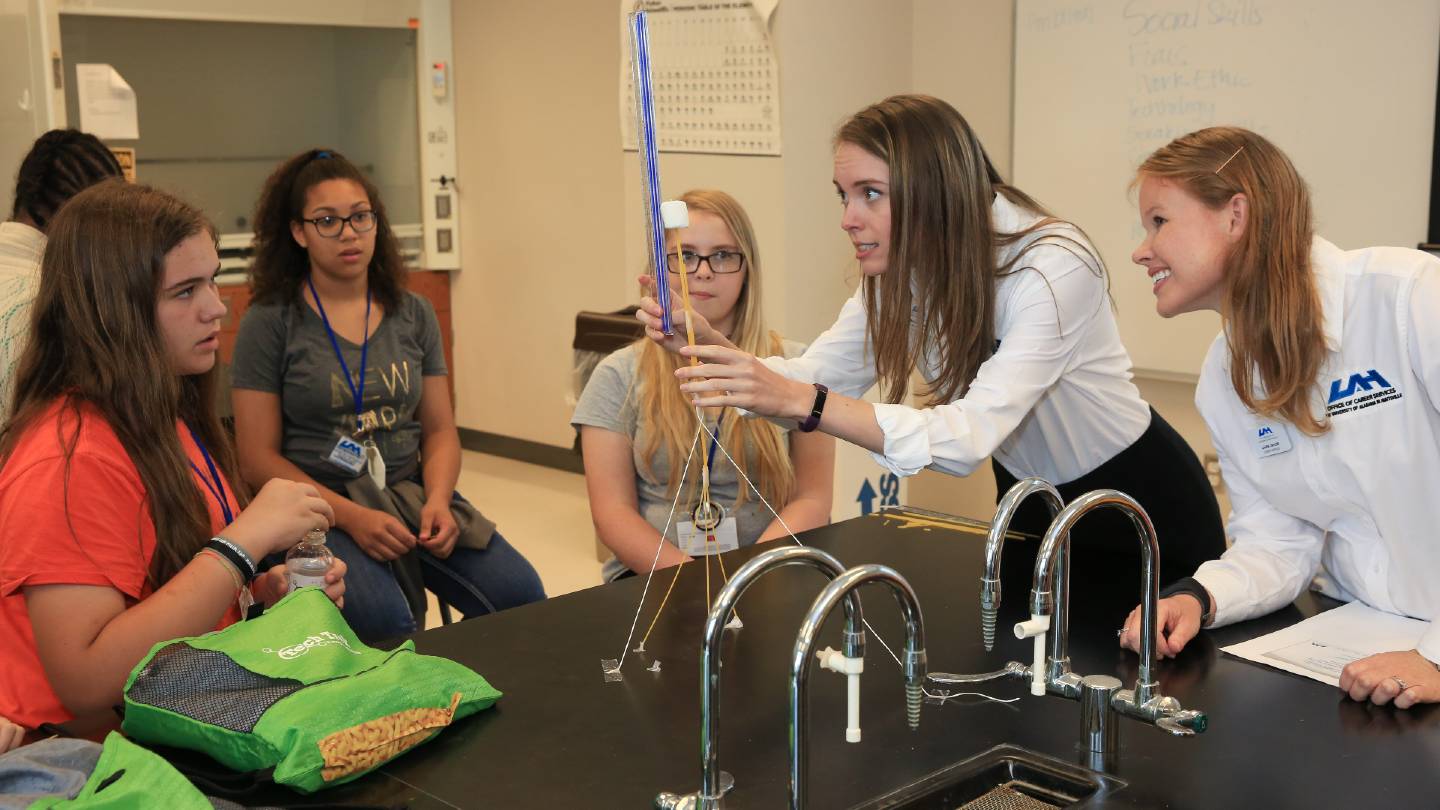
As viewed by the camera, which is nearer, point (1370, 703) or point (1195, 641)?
point (1370, 703)

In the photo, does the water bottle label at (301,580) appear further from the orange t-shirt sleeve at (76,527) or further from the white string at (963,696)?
the white string at (963,696)

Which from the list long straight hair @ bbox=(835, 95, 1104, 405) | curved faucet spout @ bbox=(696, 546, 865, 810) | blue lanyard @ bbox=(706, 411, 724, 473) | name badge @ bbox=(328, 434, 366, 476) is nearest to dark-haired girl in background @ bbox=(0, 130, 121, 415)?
name badge @ bbox=(328, 434, 366, 476)

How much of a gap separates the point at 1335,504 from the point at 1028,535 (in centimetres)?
53

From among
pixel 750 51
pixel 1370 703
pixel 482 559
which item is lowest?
pixel 482 559

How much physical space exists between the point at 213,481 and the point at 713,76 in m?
2.38

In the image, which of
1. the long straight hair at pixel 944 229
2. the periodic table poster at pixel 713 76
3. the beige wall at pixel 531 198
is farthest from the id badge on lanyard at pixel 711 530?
the beige wall at pixel 531 198

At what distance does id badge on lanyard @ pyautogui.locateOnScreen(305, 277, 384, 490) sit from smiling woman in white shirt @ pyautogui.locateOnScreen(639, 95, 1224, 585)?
3.56 ft

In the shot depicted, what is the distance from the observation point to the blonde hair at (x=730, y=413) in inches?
98.0

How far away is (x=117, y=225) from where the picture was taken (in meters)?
1.84

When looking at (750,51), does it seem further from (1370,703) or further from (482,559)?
(1370,703)

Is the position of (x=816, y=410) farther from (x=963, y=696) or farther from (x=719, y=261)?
(x=719, y=261)

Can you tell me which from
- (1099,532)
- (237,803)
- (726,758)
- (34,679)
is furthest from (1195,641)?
(34,679)

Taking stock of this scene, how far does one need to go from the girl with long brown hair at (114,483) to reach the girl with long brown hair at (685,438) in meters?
0.72

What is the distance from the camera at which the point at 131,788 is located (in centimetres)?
120
